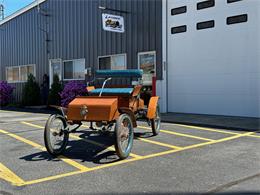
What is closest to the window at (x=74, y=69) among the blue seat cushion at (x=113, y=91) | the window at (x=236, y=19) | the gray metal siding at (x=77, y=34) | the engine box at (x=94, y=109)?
the gray metal siding at (x=77, y=34)

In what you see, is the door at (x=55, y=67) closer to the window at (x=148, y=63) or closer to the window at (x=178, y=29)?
the window at (x=148, y=63)

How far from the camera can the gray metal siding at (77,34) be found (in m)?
14.2

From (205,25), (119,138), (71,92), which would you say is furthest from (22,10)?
(119,138)

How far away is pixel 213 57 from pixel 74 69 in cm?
836

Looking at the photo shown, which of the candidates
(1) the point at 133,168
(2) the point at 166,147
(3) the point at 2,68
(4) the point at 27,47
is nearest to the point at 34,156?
(1) the point at 133,168

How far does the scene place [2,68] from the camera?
969 inches

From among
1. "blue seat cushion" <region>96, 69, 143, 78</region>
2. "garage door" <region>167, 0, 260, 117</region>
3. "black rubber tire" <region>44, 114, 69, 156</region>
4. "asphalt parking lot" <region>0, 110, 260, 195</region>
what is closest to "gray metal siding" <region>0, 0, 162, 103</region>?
"garage door" <region>167, 0, 260, 117</region>

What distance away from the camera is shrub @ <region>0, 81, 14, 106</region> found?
2186 cm

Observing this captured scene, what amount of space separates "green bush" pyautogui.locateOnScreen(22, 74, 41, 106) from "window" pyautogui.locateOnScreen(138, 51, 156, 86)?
26.1 feet

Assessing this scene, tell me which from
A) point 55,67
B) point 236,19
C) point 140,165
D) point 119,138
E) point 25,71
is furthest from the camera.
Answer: point 25,71

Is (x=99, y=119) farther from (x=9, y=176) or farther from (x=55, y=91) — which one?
(x=55, y=91)

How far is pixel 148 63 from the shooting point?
14.2 m

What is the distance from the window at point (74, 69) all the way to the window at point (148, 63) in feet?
13.8

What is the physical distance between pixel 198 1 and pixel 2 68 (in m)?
16.6
